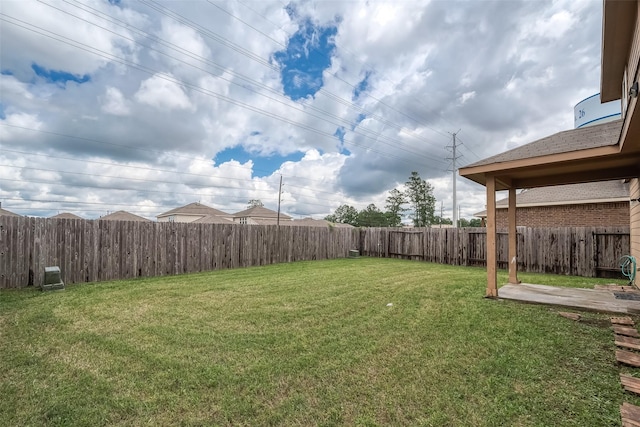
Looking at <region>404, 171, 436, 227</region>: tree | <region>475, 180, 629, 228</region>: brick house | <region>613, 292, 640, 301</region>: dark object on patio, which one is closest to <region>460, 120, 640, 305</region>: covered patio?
<region>613, 292, 640, 301</region>: dark object on patio

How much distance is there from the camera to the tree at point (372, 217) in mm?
52312

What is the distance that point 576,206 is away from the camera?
12617 millimetres

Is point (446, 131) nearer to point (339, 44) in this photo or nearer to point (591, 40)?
point (339, 44)

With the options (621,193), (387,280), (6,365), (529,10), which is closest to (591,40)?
(529,10)

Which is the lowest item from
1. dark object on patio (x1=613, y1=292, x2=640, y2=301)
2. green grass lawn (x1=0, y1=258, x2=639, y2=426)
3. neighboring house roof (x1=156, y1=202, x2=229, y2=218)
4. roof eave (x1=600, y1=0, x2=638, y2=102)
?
green grass lawn (x1=0, y1=258, x2=639, y2=426)

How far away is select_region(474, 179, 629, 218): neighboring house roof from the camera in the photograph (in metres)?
11.5

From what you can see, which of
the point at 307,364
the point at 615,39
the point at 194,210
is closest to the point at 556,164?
the point at 615,39

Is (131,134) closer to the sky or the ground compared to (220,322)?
closer to the sky

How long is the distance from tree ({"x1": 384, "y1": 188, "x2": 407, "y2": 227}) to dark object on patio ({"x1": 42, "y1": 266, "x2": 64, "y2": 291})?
136 ft

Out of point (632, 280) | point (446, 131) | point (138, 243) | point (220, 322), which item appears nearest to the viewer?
point (220, 322)

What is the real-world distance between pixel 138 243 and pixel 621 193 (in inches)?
672

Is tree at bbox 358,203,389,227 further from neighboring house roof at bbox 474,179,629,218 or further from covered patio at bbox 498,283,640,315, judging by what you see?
covered patio at bbox 498,283,640,315

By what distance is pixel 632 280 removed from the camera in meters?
7.25

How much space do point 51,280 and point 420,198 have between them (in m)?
41.2
